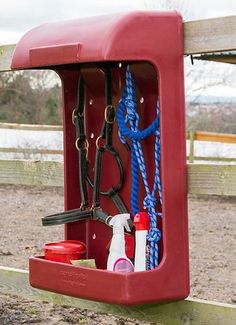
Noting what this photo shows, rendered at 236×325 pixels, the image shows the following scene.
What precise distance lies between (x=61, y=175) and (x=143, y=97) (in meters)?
0.68

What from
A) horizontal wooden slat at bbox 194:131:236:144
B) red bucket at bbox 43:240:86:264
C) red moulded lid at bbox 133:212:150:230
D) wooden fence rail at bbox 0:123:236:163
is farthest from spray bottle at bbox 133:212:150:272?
horizontal wooden slat at bbox 194:131:236:144

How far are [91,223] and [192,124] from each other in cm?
1599

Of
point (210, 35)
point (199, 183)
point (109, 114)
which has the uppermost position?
point (210, 35)

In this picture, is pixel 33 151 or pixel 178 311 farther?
pixel 33 151

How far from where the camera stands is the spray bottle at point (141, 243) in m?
2.95

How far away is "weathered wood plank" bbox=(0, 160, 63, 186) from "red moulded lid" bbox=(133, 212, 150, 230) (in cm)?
71

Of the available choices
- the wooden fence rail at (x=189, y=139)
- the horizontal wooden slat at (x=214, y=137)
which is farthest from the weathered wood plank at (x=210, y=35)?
the horizontal wooden slat at (x=214, y=137)

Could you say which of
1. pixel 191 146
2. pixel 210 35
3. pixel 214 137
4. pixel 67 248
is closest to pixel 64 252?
pixel 67 248

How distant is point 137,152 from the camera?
3.04 m

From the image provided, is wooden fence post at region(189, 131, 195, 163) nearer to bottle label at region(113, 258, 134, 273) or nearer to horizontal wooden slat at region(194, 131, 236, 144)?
horizontal wooden slat at region(194, 131, 236, 144)

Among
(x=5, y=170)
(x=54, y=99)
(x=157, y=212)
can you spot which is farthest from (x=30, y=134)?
(x=157, y=212)

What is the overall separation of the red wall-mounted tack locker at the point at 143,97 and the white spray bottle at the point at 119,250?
0.09 m

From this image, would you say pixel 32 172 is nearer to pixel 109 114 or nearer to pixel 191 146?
pixel 109 114

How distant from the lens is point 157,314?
3201 mm
